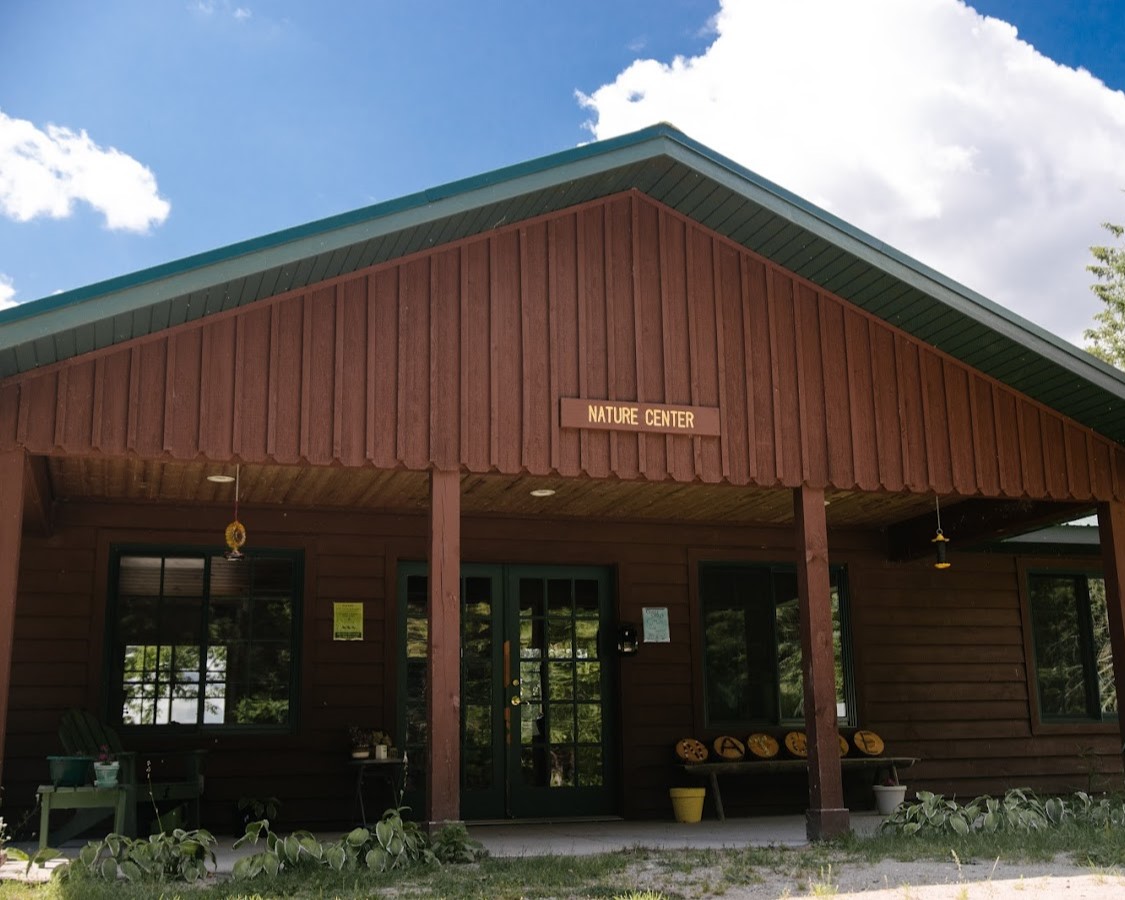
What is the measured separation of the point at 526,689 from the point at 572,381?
349 cm

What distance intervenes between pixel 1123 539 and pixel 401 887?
20.0 feet

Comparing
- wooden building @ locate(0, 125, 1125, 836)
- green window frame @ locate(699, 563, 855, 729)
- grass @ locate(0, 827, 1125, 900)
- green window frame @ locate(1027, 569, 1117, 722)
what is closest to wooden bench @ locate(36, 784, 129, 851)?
grass @ locate(0, 827, 1125, 900)

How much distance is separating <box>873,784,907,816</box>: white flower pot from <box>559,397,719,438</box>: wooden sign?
4023 millimetres

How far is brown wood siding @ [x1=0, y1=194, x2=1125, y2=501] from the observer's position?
7051mm

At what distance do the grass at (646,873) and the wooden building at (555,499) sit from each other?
2.38ft

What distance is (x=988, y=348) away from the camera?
874 centimetres

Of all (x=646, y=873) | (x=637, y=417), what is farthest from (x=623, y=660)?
(x=646, y=873)

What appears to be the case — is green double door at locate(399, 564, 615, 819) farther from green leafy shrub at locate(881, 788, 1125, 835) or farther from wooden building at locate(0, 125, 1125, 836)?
green leafy shrub at locate(881, 788, 1125, 835)

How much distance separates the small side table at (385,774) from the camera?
924cm

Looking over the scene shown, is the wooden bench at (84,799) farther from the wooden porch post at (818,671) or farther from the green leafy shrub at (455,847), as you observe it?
the wooden porch post at (818,671)

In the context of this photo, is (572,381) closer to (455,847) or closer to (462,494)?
(462,494)

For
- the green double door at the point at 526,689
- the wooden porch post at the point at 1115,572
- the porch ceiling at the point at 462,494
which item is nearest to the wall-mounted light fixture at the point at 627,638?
the green double door at the point at 526,689

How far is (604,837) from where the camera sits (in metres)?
8.60

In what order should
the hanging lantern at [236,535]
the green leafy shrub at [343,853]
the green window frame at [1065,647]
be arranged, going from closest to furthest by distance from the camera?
the green leafy shrub at [343,853] → the hanging lantern at [236,535] → the green window frame at [1065,647]
